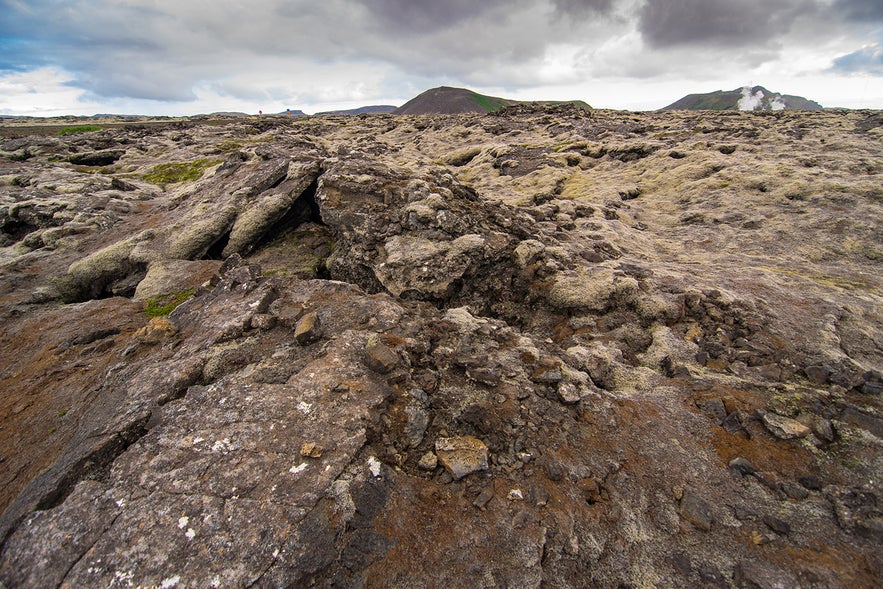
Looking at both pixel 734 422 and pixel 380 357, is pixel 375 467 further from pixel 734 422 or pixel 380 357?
pixel 734 422

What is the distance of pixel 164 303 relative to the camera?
1345cm

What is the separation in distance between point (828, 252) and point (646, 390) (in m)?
11.6

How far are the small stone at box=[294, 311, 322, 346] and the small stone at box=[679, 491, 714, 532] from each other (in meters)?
7.59

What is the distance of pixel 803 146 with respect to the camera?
23.0 metres

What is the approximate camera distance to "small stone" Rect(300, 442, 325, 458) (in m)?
5.96

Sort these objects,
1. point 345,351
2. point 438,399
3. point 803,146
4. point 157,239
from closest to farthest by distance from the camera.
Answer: point 438,399
point 345,351
point 157,239
point 803,146

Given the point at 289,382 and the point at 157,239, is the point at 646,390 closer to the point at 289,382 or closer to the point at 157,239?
the point at 289,382

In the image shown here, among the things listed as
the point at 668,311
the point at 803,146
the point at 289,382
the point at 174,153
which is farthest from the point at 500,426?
the point at 174,153

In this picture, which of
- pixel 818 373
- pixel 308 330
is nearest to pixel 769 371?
pixel 818 373

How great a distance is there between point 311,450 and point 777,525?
277 inches

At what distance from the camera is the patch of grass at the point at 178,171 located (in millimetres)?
31703

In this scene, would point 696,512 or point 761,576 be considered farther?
point 696,512

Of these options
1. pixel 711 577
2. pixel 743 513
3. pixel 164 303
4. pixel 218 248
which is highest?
pixel 743 513

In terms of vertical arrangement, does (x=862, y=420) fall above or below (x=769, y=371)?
above
